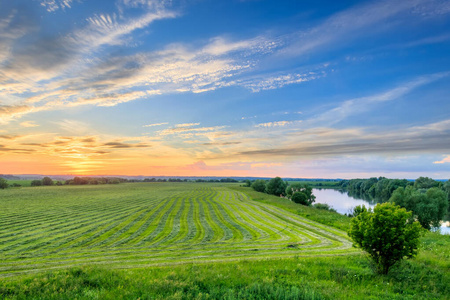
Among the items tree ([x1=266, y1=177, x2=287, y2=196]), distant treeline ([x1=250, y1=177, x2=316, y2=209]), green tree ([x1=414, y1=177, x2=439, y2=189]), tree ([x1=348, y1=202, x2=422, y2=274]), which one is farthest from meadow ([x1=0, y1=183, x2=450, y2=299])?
green tree ([x1=414, y1=177, x2=439, y2=189])

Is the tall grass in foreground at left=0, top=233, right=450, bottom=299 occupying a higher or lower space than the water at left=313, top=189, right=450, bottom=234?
higher

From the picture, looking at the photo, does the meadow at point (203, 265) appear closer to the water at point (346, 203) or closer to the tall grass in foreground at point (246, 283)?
the tall grass in foreground at point (246, 283)

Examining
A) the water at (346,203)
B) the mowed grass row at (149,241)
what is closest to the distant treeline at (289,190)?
the water at (346,203)

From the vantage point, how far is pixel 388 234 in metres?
11.4

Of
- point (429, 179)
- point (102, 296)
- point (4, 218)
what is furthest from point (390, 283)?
point (429, 179)

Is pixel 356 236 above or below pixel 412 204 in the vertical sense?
above

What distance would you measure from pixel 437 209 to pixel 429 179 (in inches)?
2250

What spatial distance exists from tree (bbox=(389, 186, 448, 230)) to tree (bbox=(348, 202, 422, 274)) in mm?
48487

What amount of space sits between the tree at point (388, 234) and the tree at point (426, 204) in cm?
4849

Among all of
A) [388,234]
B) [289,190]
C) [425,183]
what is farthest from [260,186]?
[388,234]

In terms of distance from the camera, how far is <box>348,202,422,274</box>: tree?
11352 mm

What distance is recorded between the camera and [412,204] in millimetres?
52125

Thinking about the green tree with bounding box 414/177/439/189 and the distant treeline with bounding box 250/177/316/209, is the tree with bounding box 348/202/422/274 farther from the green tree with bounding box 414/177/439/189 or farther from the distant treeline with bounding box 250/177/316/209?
the green tree with bounding box 414/177/439/189

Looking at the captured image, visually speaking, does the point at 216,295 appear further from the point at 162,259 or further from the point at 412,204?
the point at 412,204
